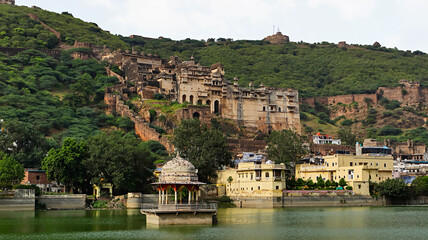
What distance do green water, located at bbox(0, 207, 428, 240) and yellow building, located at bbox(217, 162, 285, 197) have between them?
9.45 m

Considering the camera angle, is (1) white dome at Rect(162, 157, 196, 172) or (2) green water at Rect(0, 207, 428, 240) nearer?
(2) green water at Rect(0, 207, 428, 240)

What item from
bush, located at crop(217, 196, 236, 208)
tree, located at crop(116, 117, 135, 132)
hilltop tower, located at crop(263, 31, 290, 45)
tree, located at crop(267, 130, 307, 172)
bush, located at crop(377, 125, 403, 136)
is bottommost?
bush, located at crop(217, 196, 236, 208)

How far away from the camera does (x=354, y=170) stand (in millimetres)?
63656

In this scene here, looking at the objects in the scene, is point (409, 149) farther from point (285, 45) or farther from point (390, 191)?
point (285, 45)

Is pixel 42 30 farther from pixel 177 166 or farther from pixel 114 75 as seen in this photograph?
pixel 177 166

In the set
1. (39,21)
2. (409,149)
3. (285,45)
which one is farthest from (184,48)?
(409,149)

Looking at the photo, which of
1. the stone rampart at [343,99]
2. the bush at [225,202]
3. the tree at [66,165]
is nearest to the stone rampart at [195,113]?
the bush at [225,202]

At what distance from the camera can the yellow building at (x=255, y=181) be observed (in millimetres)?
60094

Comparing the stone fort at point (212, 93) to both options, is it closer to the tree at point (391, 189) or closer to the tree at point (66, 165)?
the tree at point (66, 165)

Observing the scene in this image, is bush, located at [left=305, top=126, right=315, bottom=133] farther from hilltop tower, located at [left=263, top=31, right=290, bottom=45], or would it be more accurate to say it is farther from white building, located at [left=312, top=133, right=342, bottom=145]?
hilltop tower, located at [left=263, top=31, right=290, bottom=45]

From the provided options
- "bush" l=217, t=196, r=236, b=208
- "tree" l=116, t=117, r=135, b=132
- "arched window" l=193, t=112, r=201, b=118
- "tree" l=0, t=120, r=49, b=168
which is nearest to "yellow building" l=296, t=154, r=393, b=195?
"bush" l=217, t=196, r=236, b=208

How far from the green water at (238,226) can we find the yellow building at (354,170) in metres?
11.9

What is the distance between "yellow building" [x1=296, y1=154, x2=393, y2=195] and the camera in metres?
62.8

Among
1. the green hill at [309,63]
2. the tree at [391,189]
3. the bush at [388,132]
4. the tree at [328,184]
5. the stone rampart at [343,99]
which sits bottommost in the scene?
the tree at [391,189]
